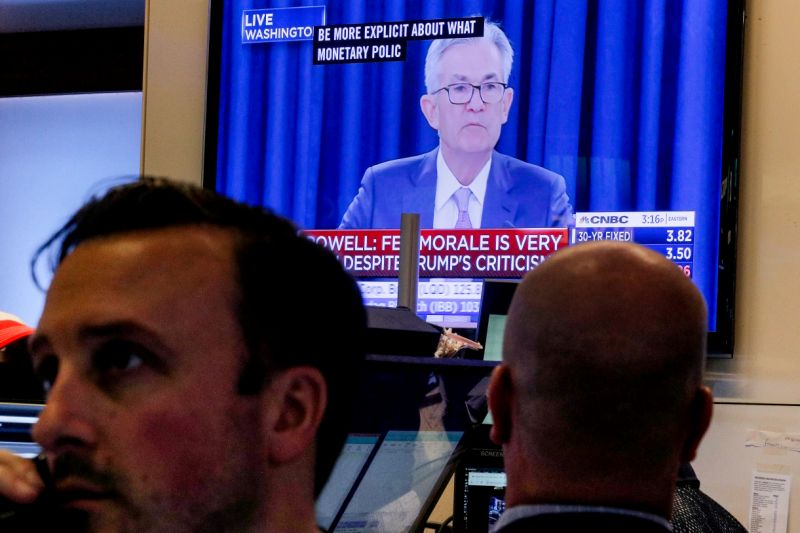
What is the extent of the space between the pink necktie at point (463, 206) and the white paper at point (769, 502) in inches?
41.9

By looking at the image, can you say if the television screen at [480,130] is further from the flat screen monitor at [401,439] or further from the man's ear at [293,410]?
the man's ear at [293,410]

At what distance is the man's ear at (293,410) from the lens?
82 centimetres

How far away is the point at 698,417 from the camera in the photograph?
113 cm

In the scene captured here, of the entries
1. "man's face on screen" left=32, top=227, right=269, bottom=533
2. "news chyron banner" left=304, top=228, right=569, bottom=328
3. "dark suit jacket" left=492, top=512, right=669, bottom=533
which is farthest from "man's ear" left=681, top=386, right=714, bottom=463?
"news chyron banner" left=304, top=228, right=569, bottom=328

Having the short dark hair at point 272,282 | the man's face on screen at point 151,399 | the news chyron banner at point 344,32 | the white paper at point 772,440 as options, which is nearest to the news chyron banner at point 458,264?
the news chyron banner at point 344,32

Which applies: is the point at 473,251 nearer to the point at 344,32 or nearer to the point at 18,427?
the point at 344,32

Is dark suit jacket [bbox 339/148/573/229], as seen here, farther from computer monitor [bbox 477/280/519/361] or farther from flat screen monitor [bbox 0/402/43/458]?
flat screen monitor [bbox 0/402/43/458]

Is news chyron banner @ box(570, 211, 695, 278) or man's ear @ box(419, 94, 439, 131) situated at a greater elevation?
man's ear @ box(419, 94, 439, 131)

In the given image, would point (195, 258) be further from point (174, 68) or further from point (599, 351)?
point (174, 68)

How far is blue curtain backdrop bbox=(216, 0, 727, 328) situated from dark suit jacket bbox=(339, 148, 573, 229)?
0.03m

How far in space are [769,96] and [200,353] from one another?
8.20 feet

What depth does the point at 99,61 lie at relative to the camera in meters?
4.76

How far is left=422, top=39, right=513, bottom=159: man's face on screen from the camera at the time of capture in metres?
3.14

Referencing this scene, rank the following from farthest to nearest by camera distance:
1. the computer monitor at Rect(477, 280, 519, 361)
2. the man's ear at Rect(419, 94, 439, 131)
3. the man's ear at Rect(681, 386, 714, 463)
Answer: the man's ear at Rect(419, 94, 439, 131) < the computer monitor at Rect(477, 280, 519, 361) < the man's ear at Rect(681, 386, 714, 463)
